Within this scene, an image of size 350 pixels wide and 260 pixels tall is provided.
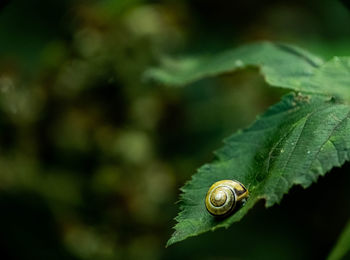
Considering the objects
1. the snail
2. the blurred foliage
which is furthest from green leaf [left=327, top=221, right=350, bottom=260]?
the blurred foliage

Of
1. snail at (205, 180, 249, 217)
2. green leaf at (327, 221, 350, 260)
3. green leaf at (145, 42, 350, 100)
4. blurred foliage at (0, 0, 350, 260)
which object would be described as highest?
blurred foliage at (0, 0, 350, 260)

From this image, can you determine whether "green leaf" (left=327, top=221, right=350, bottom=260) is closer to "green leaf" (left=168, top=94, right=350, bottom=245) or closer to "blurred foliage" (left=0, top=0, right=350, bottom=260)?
"green leaf" (left=168, top=94, right=350, bottom=245)

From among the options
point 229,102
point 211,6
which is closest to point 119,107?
point 229,102

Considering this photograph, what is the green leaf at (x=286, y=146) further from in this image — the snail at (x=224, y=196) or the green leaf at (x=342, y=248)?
the green leaf at (x=342, y=248)

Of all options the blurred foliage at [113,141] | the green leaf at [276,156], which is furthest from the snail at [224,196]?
the blurred foliage at [113,141]

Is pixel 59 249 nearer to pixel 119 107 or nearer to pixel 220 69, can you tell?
pixel 119 107

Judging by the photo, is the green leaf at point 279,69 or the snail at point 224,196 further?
the green leaf at point 279,69

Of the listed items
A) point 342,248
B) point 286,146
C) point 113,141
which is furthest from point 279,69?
point 113,141
